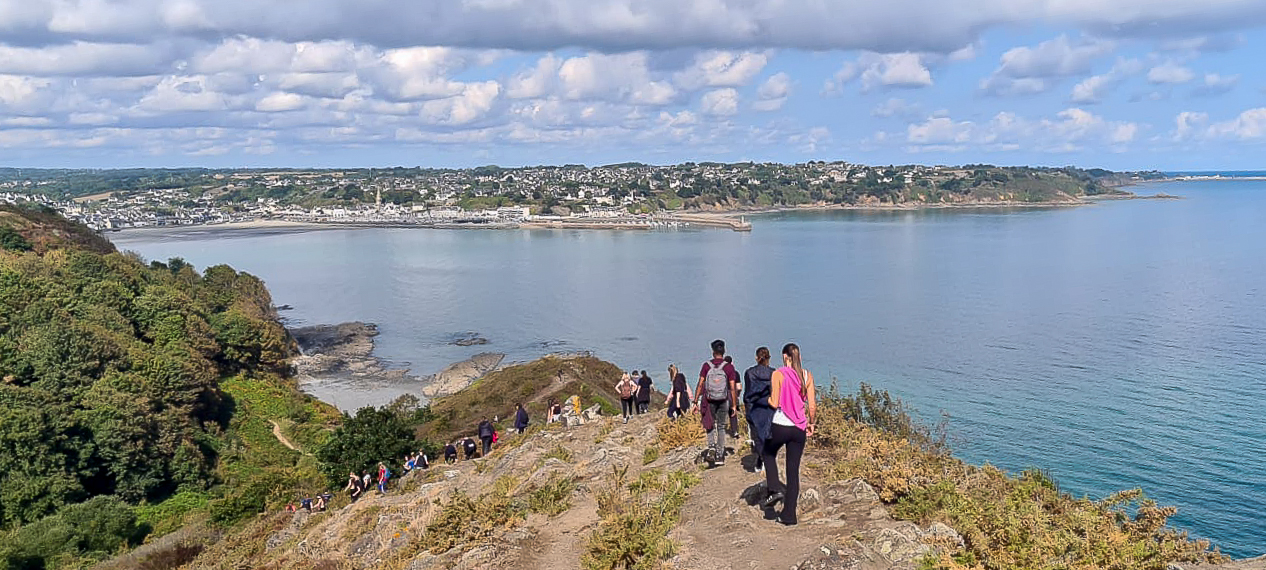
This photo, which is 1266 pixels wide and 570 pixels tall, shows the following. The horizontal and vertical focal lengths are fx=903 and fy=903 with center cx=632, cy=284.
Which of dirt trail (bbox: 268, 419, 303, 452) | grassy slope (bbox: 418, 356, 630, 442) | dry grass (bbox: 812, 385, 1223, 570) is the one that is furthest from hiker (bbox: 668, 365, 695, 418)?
dirt trail (bbox: 268, 419, 303, 452)

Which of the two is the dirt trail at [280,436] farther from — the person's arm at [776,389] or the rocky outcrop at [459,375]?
the person's arm at [776,389]

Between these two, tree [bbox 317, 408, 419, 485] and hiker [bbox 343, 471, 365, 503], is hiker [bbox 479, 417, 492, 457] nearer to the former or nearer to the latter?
tree [bbox 317, 408, 419, 485]

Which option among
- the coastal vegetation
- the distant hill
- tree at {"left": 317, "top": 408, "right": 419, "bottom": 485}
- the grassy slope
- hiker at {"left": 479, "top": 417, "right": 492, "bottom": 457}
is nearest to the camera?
hiker at {"left": 479, "top": 417, "right": 492, "bottom": 457}

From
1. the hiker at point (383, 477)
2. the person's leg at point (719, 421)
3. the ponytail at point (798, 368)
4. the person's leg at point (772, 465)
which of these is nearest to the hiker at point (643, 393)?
the hiker at point (383, 477)

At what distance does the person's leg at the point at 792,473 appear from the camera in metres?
8.78

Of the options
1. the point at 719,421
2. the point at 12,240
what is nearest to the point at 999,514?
the point at 719,421

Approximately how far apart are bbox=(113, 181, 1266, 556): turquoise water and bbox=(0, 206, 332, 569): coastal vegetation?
7.62 m

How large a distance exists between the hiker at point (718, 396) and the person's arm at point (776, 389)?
2462mm

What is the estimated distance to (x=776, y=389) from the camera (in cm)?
882

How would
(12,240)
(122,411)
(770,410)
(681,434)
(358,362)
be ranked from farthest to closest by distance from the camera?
1. (12,240)
2. (358,362)
3. (122,411)
4. (681,434)
5. (770,410)

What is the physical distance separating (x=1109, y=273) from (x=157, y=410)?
74420 mm

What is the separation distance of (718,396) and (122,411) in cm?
2512

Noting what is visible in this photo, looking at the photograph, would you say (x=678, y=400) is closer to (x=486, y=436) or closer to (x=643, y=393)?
(x=643, y=393)

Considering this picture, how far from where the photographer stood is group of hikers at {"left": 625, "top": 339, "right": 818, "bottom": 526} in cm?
876
